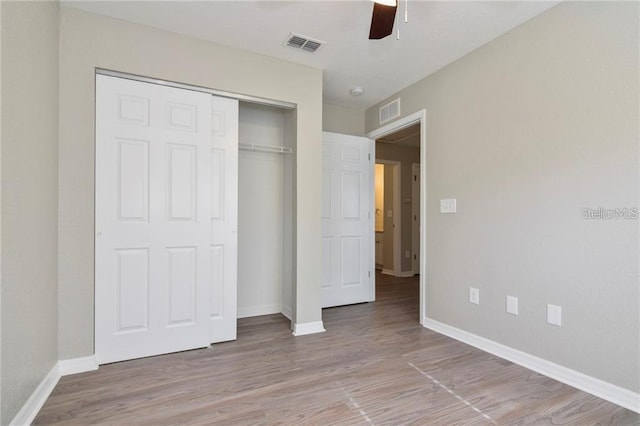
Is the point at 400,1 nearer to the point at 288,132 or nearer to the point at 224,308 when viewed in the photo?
the point at 288,132

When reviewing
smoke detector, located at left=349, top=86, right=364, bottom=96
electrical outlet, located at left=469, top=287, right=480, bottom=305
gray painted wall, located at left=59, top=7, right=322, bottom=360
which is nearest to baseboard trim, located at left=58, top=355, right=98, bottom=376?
gray painted wall, located at left=59, top=7, right=322, bottom=360

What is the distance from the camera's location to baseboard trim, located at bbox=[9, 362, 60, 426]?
1548 mm

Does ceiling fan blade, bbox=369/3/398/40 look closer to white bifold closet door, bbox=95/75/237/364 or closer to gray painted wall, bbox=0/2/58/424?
white bifold closet door, bbox=95/75/237/364

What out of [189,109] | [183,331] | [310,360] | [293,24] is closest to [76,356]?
[183,331]

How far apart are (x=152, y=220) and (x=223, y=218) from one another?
1.84ft

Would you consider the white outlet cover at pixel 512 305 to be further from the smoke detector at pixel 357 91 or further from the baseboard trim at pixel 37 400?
the baseboard trim at pixel 37 400

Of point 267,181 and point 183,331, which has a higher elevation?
point 267,181

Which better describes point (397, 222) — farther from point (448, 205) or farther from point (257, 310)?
point (257, 310)

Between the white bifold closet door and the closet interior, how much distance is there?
0.70 meters

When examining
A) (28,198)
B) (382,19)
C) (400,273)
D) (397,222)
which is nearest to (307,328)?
(28,198)

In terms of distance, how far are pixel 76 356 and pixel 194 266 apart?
97cm

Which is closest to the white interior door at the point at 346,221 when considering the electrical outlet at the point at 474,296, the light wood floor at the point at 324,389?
the light wood floor at the point at 324,389

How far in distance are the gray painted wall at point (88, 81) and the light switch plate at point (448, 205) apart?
1914mm

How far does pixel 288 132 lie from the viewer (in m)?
Answer: 3.29
